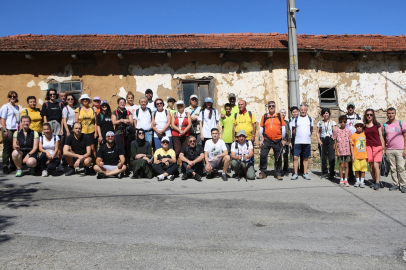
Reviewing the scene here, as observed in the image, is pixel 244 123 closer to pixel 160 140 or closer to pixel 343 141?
pixel 160 140

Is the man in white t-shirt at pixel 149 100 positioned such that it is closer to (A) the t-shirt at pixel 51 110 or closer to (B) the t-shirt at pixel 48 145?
(A) the t-shirt at pixel 51 110

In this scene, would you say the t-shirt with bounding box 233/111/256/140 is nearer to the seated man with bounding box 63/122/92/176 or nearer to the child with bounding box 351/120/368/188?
the child with bounding box 351/120/368/188

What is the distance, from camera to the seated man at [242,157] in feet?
27.0

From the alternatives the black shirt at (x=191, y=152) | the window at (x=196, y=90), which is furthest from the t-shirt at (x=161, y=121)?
the window at (x=196, y=90)

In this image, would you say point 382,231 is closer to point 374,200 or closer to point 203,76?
point 374,200

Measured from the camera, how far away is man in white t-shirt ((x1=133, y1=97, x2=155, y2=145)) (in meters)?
8.75

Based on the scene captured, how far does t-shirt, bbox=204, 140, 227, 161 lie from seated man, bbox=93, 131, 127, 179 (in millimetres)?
2045

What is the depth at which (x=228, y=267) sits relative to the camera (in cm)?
351

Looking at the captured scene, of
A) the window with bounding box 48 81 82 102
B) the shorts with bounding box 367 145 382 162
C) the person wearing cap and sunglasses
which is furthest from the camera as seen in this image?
the window with bounding box 48 81 82 102

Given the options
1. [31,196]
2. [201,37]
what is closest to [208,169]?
[31,196]

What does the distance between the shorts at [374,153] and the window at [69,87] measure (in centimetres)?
897

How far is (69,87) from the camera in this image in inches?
456

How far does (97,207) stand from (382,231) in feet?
13.9

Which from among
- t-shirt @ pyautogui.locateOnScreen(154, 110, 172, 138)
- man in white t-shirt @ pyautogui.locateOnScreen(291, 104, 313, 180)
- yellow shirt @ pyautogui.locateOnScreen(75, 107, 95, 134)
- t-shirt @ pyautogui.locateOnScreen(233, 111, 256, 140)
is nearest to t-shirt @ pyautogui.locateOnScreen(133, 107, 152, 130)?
t-shirt @ pyautogui.locateOnScreen(154, 110, 172, 138)
